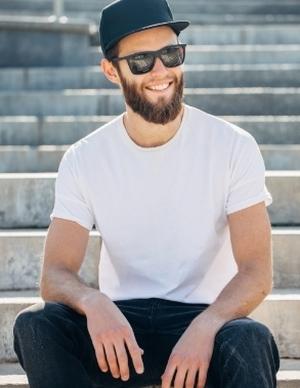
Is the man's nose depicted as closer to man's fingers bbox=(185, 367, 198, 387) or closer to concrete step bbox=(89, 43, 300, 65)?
man's fingers bbox=(185, 367, 198, 387)

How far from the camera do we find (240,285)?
3125 mm

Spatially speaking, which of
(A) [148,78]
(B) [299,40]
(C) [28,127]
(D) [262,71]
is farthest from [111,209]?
(B) [299,40]

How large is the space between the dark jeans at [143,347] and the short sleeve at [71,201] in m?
0.27

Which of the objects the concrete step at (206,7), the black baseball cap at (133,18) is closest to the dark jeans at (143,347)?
the black baseball cap at (133,18)

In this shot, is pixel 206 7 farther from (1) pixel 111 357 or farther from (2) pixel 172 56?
(1) pixel 111 357

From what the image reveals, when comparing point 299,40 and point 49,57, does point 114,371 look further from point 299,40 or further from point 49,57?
point 299,40

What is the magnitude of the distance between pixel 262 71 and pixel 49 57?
51.8 inches

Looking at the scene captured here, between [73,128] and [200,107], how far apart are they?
0.67 metres

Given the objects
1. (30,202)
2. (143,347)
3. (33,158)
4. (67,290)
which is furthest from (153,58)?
(33,158)

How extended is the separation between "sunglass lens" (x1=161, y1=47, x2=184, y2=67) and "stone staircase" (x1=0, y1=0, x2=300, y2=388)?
0.95m

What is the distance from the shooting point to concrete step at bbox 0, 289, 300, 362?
3.82m

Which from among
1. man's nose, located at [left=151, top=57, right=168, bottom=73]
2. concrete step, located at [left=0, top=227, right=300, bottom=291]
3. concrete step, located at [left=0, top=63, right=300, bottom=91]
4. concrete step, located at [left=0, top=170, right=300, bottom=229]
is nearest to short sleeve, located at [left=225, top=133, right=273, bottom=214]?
man's nose, located at [left=151, top=57, right=168, bottom=73]

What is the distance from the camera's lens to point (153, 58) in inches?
130

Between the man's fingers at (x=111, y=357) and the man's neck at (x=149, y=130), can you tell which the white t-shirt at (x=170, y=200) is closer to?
the man's neck at (x=149, y=130)
